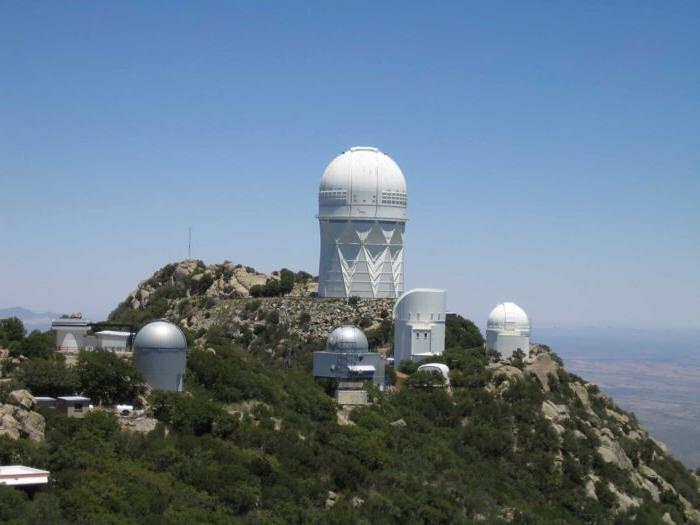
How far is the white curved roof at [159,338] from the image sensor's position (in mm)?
57281

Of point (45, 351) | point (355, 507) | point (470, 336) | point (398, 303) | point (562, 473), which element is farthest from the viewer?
point (470, 336)

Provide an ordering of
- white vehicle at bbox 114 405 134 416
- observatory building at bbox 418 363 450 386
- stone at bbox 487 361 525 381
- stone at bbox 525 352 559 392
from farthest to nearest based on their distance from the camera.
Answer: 1. stone at bbox 525 352 559 392
2. stone at bbox 487 361 525 381
3. observatory building at bbox 418 363 450 386
4. white vehicle at bbox 114 405 134 416

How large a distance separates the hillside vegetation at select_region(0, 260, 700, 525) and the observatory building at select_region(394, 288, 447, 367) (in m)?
1.88

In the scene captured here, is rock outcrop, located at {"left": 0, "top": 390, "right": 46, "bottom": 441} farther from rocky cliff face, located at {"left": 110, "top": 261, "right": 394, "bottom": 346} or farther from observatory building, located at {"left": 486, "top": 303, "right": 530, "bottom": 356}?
observatory building, located at {"left": 486, "top": 303, "right": 530, "bottom": 356}

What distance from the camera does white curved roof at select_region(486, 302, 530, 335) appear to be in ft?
267

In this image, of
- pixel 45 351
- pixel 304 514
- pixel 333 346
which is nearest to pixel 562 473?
pixel 333 346

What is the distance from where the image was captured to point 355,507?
51750 millimetres

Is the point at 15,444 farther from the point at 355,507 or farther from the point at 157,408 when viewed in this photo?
the point at 355,507

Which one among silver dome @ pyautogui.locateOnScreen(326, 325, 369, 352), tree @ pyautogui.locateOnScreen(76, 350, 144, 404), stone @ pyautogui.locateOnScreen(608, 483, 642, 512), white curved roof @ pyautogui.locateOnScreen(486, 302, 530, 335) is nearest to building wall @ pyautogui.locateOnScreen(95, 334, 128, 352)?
tree @ pyautogui.locateOnScreen(76, 350, 144, 404)

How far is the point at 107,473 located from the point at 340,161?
153 feet

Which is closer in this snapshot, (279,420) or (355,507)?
(355,507)

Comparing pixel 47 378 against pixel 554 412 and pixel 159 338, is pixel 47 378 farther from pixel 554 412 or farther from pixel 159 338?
pixel 554 412

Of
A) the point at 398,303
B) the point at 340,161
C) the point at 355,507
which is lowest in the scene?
the point at 355,507

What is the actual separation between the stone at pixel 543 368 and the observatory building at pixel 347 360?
12533 mm
